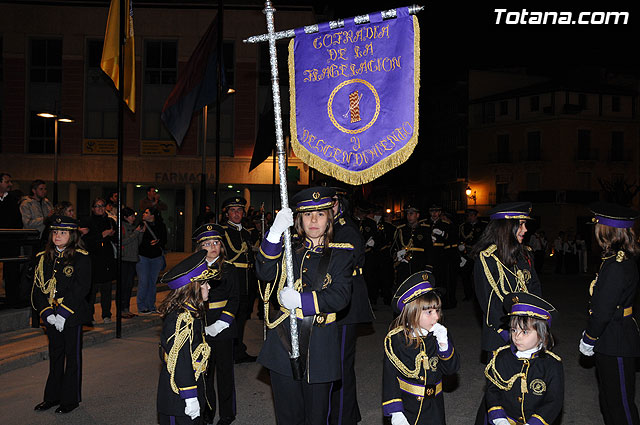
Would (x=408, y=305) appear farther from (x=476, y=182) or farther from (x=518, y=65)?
(x=518, y=65)

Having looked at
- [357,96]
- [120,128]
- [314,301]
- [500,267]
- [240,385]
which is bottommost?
[240,385]

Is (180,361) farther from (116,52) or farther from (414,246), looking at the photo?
(414,246)

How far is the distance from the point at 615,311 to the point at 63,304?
521 centimetres

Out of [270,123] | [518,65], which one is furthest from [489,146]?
[270,123]

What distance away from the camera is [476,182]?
55375 millimetres

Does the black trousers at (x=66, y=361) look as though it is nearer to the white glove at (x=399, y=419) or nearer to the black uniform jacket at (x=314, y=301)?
the black uniform jacket at (x=314, y=301)

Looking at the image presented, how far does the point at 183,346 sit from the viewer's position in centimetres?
424

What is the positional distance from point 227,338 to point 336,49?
9.70 feet

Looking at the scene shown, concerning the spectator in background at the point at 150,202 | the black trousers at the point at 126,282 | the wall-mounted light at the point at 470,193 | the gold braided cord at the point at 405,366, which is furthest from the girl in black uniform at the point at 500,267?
the wall-mounted light at the point at 470,193

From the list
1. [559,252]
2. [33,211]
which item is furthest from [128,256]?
[559,252]

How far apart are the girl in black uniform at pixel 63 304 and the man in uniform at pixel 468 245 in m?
10.9

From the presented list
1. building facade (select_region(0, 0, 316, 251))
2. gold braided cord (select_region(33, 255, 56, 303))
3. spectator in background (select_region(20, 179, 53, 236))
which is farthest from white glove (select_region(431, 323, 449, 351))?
building facade (select_region(0, 0, 316, 251))

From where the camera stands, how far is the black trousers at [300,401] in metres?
4.02

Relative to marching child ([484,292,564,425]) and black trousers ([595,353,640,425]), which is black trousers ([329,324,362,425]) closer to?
marching child ([484,292,564,425])
